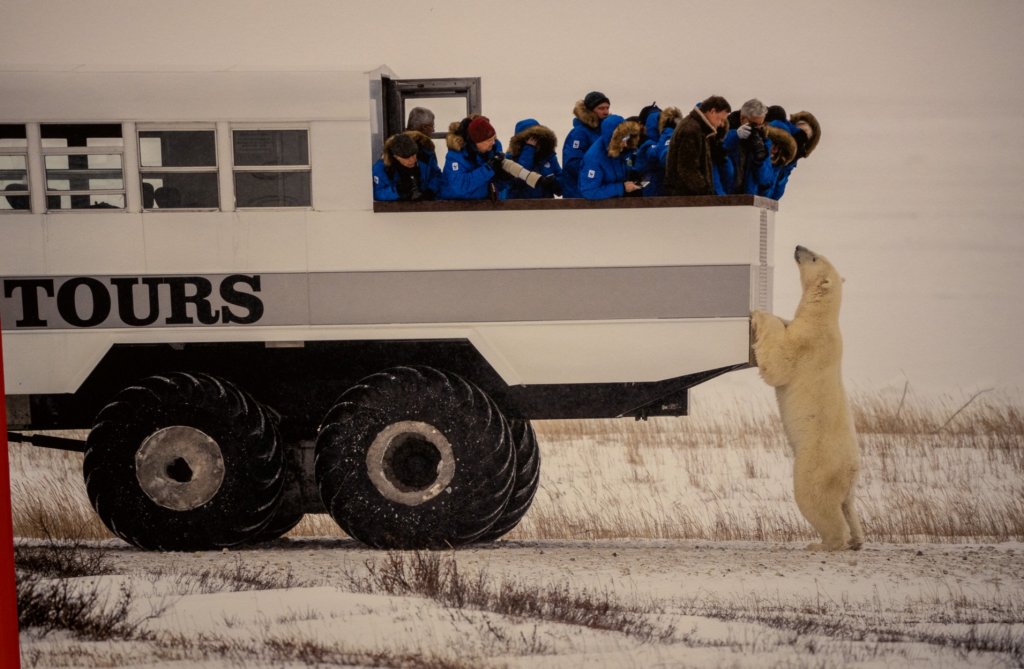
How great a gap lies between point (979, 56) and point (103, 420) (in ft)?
11.5

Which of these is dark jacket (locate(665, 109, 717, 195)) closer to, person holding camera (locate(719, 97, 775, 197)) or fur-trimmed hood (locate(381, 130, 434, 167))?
person holding camera (locate(719, 97, 775, 197))

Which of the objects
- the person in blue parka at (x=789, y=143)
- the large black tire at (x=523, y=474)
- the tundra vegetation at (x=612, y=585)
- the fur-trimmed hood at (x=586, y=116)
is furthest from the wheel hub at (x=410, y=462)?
the person in blue parka at (x=789, y=143)

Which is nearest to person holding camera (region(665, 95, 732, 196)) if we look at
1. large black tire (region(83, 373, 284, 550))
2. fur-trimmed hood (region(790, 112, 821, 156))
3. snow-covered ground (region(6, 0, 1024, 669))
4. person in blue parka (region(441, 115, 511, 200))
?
snow-covered ground (region(6, 0, 1024, 669))

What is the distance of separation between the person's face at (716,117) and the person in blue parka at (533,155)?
582 mm

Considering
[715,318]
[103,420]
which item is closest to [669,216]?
[715,318]

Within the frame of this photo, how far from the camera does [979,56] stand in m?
3.63

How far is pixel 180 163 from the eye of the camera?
340 centimetres

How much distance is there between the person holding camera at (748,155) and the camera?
353 centimetres

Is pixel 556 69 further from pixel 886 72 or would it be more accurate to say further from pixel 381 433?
pixel 381 433

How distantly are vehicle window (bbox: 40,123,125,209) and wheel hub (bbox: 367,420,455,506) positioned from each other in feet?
4.16

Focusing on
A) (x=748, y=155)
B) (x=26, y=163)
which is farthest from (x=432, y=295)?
(x=26, y=163)

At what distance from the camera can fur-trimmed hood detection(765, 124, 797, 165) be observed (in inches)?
142

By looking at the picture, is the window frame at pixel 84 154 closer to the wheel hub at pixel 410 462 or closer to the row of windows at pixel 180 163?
the row of windows at pixel 180 163

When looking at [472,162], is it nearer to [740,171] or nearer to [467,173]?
[467,173]
